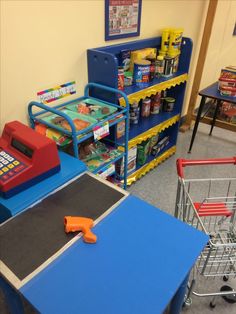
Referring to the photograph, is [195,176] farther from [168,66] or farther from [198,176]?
[168,66]

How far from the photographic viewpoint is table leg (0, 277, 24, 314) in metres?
0.94

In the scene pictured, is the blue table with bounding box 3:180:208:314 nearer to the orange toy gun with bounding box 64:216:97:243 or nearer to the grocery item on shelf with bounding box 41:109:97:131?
the orange toy gun with bounding box 64:216:97:243

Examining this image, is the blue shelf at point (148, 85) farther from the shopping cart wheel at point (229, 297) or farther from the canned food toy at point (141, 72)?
the shopping cart wheel at point (229, 297)

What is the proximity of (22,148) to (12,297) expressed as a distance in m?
0.61

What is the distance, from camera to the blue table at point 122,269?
2.59 ft

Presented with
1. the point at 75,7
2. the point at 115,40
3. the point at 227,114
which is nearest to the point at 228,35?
the point at 227,114

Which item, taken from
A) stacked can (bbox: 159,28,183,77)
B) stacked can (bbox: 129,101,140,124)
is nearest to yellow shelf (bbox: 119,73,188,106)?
stacked can (bbox: 159,28,183,77)

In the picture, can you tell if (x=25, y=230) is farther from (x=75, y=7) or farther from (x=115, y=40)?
(x=115, y=40)

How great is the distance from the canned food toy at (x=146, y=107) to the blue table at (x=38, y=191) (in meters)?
1.34

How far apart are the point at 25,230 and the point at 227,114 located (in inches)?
127

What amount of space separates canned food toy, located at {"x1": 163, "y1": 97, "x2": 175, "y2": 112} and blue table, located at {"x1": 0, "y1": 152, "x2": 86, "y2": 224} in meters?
1.60

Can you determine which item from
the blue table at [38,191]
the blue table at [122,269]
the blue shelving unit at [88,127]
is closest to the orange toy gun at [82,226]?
the blue table at [122,269]

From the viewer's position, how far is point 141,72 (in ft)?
6.91

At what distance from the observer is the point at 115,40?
2.08m
